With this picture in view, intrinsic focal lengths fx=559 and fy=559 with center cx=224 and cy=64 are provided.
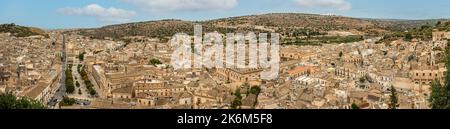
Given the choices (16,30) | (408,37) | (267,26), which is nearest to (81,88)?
(408,37)

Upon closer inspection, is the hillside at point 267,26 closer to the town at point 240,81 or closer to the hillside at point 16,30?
the hillside at point 16,30

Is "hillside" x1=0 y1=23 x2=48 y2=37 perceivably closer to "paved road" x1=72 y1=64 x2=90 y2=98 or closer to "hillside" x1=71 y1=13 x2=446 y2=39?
"hillside" x1=71 y1=13 x2=446 y2=39

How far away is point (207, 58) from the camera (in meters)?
19.2

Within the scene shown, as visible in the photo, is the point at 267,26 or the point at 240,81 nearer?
the point at 240,81

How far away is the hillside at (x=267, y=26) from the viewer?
36906mm

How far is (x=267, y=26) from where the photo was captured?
39344 mm

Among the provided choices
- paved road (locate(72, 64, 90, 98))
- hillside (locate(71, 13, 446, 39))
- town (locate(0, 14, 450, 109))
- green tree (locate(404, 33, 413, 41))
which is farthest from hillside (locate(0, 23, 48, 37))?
green tree (locate(404, 33, 413, 41))

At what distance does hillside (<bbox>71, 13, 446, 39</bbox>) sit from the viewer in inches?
1453

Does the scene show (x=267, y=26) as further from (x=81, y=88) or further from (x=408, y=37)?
(x=81, y=88)

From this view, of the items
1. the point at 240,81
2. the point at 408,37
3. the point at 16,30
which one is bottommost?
the point at 240,81

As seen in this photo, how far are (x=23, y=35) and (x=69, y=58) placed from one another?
36.6ft

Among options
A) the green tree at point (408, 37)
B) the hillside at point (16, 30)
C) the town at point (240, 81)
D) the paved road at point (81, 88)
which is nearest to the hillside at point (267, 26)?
the hillside at point (16, 30)
